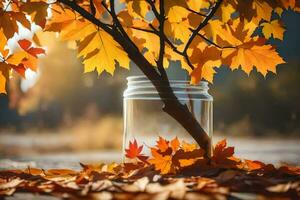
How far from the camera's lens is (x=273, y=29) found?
1320 mm

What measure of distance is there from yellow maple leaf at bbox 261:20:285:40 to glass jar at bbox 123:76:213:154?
24 cm

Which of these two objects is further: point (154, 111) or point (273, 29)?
point (154, 111)

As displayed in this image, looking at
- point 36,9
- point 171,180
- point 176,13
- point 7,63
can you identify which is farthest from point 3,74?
point 171,180

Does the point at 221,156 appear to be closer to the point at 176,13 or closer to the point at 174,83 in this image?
the point at 174,83

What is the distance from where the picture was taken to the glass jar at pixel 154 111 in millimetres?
1378

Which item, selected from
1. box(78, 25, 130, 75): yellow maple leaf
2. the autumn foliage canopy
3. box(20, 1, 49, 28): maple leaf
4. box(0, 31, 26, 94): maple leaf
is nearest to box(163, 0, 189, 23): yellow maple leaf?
the autumn foliage canopy

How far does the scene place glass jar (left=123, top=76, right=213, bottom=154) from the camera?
138 centimetres

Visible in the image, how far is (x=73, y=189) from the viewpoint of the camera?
0.86m

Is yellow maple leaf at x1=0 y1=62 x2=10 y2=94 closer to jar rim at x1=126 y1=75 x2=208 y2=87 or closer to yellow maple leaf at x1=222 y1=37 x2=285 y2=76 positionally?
jar rim at x1=126 y1=75 x2=208 y2=87

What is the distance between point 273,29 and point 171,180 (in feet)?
2.05

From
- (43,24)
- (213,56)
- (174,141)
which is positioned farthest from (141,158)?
(43,24)

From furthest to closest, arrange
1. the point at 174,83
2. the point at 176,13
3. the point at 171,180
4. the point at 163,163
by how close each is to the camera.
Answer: the point at 174,83 → the point at 176,13 → the point at 163,163 → the point at 171,180

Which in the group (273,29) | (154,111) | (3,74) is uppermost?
(273,29)

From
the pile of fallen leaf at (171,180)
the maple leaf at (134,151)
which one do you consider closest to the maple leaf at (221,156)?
the pile of fallen leaf at (171,180)
